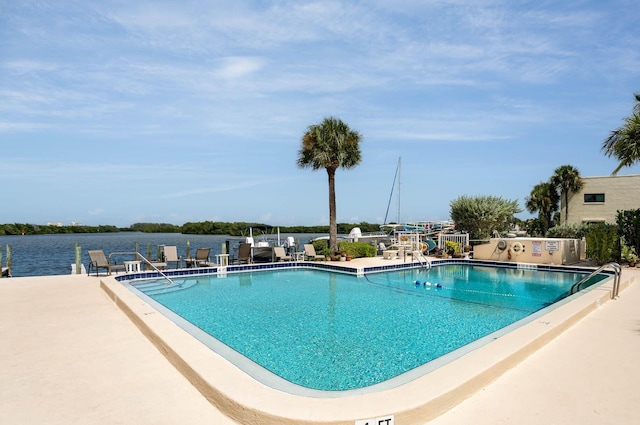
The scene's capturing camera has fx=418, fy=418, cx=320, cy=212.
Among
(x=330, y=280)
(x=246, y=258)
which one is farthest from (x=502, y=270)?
(x=246, y=258)

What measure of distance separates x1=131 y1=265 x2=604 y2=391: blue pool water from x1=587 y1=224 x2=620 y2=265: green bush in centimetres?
219

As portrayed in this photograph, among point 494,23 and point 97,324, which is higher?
point 494,23

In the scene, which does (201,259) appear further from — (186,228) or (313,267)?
(186,228)

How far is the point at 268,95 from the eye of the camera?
1598 cm

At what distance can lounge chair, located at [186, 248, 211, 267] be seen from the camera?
569 inches

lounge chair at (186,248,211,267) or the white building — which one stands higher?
the white building

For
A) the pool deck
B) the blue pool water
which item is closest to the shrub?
the blue pool water

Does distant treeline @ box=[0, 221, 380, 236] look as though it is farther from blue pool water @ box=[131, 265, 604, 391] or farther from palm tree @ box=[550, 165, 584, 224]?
blue pool water @ box=[131, 265, 604, 391]

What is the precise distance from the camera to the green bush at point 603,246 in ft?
48.4

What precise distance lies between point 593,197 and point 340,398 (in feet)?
92.3

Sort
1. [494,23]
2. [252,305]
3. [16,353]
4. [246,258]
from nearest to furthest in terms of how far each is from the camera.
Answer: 1. [16,353]
2. [252,305]
3. [494,23]
4. [246,258]

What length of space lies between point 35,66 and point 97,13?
2794 mm

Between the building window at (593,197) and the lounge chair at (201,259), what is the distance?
23628 mm

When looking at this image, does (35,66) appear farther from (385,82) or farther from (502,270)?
(502,270)
